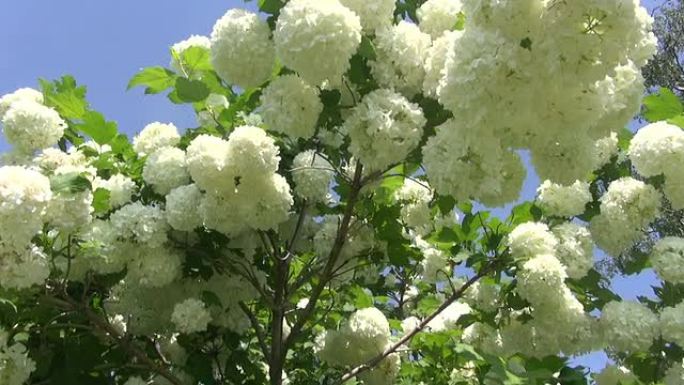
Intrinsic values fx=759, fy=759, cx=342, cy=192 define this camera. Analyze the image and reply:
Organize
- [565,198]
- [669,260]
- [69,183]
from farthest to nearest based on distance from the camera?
[565,198], [669,260], [69,183]

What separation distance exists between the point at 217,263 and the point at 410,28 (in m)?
1.37

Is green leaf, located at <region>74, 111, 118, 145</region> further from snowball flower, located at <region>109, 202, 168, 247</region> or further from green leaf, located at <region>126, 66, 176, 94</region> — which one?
snowball flower, located at <region>109, 202, 168, 247</region>

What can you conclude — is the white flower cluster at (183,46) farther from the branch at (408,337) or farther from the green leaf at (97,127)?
the branch at (408,337)

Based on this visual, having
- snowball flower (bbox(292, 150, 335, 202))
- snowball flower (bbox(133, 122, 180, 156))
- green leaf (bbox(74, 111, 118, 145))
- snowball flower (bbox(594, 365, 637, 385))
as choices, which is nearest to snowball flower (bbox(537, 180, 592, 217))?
snowball flower (bbox(594, 365, 637, 385))

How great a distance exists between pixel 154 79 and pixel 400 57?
1.24 meters

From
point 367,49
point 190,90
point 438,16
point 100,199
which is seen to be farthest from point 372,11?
point 100,199

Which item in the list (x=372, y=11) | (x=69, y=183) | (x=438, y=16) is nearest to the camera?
(x=69, y=183)

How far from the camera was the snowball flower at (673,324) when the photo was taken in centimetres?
320

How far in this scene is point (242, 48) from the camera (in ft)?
9.25

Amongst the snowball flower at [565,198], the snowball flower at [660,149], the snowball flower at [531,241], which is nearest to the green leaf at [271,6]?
the snowball flower at [531,241]

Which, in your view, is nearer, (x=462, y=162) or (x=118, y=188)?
(x=462, y=162)

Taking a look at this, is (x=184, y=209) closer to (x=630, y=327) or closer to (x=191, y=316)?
(x=191, y=316)

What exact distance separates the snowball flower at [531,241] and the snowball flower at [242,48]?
136cm

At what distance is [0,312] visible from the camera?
3.06 metres
